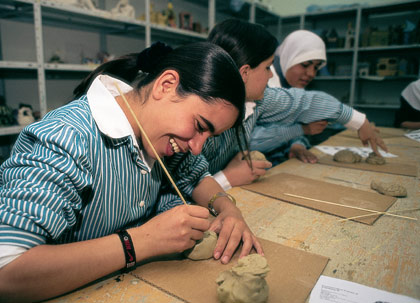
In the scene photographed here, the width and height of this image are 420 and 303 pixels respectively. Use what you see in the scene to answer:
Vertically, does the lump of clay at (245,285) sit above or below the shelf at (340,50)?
below

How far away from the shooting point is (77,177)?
67 centimetres

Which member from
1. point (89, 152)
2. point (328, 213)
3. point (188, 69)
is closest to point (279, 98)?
point (328, 213)

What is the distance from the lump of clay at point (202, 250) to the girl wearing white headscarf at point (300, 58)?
2.02m

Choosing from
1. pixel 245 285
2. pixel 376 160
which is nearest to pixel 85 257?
pixel 245 285

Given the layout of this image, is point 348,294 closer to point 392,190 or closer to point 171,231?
point 171,231

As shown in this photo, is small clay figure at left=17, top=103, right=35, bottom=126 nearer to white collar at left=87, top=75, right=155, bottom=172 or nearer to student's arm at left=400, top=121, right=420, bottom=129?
white collar at left=87, top=75, right=155, bottom=172

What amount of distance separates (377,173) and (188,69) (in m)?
1.29

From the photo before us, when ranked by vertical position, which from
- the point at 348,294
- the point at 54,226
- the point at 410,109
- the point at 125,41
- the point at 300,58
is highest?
the point at 125,41

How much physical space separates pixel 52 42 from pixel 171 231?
3214 mm

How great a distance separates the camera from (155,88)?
0.85 meters

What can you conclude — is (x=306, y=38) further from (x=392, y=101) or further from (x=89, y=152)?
(x=392, y=101)

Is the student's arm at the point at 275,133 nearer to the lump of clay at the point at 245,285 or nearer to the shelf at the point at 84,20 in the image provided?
the lump of clay at the point at 245,285

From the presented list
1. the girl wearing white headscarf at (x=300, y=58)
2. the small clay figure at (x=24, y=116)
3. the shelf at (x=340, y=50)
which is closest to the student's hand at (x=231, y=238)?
the girl wearing white headscarf at (x=300, y=58)

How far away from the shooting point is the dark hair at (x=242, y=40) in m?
1.39
